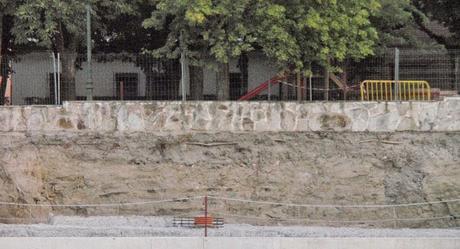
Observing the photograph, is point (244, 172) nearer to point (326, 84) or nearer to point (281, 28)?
point (281, 28)

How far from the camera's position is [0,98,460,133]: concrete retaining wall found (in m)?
14.7

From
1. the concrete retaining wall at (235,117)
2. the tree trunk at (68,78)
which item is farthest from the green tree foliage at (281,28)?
the tree trunk at (68,78)

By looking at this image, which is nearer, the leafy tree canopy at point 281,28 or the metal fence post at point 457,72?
the leafy tree canopy at point 281,28

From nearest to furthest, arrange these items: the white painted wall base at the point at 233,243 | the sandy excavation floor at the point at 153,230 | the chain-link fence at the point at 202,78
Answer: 1. the white painted wall base at the point at 233,243
2. the sandy excavation floor at the point at 153,230
3. the chain-link fence at the point at 202,78

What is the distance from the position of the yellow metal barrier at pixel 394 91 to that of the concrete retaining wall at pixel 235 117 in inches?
52.6

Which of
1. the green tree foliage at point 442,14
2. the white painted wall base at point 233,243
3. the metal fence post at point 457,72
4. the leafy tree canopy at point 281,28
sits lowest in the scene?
the white painted wall base at point 233,243

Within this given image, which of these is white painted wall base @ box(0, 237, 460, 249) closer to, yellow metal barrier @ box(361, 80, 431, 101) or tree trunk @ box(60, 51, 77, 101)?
yellow metal barrier @ box(361, 80, 431, 101)

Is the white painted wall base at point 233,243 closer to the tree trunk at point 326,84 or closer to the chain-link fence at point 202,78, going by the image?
the chain-link fence at point 202,78

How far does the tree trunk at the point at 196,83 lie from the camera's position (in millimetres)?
16875

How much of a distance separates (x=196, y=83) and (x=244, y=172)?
3780mm

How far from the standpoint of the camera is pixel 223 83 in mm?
16688

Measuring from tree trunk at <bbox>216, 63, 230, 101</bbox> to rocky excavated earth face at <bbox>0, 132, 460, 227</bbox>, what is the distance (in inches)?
81.9

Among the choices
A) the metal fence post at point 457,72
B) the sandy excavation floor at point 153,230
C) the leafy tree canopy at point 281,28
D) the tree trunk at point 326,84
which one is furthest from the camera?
the tree trunk at point 326,84

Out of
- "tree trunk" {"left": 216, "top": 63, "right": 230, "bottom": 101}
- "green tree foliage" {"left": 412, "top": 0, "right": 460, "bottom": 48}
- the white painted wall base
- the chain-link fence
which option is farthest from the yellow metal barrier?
the white painted wall base
